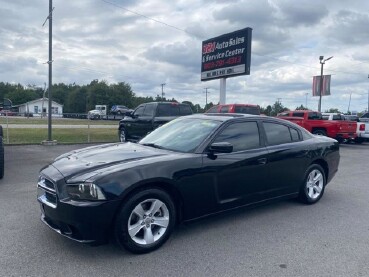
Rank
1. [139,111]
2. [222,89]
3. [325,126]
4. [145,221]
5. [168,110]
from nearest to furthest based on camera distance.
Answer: [145,221], [168,110], [139,111], [325,126], [222,89]

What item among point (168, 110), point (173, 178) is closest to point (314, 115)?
point (168, 110)

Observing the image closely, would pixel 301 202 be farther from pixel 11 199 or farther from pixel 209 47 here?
pixel 209 47

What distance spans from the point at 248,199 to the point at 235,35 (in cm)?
1645

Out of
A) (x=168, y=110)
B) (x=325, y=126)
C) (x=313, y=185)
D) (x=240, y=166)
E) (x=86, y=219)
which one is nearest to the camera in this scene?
(x=86, y=219)

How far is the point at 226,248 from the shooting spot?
388cm

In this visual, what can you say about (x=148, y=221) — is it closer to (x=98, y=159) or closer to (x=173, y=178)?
(x=173, y=178)

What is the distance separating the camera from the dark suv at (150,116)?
13281 mm

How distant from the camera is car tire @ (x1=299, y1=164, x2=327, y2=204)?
5648 millimetres

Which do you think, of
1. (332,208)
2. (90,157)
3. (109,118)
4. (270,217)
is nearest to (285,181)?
(270,217)

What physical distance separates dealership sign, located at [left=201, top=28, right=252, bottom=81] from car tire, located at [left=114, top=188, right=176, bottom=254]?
1631 centimetres

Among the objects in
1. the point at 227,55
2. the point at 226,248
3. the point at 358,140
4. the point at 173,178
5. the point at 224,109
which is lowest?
the point at 226,248

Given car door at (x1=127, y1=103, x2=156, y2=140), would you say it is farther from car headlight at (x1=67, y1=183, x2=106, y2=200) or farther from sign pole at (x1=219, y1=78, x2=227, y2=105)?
car headlight at (x1=67, y1=183, x2=106, y2=200)

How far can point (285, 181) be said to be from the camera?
5246 millimetres

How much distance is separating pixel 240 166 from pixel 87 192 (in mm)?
2065
